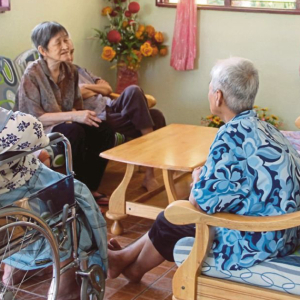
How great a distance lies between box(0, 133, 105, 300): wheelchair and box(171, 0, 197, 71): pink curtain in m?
2.95

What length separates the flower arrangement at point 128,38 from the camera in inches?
202

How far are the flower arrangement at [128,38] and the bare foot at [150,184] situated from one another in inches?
53.9

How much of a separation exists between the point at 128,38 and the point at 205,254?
3.43 metres

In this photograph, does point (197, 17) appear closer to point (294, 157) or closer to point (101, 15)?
point (101, 15)

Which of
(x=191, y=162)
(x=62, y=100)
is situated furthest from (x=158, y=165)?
(x=62, y=100)

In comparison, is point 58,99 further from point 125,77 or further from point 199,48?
point 199,48

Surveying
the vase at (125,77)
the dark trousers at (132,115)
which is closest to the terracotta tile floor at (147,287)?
the dark trousers at (132,115)

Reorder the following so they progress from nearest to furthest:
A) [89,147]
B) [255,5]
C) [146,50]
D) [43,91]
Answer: [43,91] → [89,147] → [255,5] → [146,50]

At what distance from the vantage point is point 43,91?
376 cm

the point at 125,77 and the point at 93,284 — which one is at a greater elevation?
the point at 125,77

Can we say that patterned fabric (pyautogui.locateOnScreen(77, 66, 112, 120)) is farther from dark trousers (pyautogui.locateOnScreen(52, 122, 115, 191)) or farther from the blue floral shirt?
the blue floral shirt

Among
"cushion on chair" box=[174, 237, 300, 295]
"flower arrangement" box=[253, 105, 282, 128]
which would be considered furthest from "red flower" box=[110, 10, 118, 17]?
"cushion on chair" box=[174, 237, 300, 295]

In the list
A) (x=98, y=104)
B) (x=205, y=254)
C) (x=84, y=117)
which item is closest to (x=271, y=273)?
(x=205, y=254)

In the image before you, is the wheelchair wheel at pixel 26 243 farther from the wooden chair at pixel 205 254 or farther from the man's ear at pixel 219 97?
the man's ear at pixel 219 97
